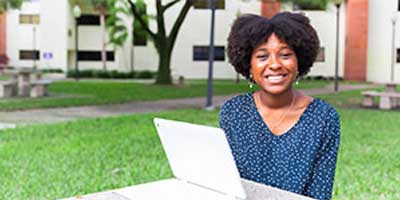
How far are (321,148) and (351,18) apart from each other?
25372mm

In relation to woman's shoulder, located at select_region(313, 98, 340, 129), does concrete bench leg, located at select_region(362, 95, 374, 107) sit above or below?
below

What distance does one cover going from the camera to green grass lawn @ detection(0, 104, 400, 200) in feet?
14.5

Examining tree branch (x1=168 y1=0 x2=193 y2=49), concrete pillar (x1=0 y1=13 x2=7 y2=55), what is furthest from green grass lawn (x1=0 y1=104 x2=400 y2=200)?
concrete pillar (x1=0 y1=13 x2=7 y2=55)

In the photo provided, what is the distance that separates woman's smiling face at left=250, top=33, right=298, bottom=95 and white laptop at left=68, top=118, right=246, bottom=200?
1.08 ft

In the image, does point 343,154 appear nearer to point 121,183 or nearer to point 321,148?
point 121,183

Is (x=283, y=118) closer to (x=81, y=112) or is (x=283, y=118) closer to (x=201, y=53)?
(x=81, y=112)

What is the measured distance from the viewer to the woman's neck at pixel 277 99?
170 cm

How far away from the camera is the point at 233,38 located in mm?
1758

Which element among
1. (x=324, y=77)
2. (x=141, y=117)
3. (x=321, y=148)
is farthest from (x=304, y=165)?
(x=324, y=77)

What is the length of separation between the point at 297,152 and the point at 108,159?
4.10 metres

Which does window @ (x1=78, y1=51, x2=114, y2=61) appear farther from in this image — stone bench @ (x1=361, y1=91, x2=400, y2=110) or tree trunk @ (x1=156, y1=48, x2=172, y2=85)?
stone bench @ (x1=361, y1=91, x2=400, y2=110)

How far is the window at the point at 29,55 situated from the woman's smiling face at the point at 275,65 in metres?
29.3

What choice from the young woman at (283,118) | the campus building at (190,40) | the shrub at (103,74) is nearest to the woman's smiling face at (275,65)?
the young woman at (283,118)

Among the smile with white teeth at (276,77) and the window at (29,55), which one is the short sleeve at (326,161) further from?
the window at (29,55)
